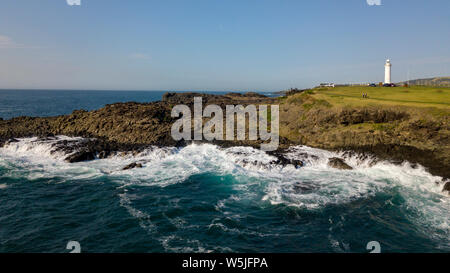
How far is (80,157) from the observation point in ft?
90.6

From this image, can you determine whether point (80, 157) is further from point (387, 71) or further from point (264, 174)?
point (387, 71)

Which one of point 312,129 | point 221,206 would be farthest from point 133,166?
point 312,129

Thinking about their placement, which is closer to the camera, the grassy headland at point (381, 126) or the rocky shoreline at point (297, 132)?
the grassy headland at point (381, 126)

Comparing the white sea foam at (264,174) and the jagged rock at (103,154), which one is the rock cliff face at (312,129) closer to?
the jagged rock at (103,154)

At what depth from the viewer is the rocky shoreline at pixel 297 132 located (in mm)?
25188

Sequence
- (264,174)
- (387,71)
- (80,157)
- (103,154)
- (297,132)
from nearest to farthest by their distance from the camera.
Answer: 1. (264,174)
2. (80,157)
3. (103,154)
4. (297,132)
5. (387,71)

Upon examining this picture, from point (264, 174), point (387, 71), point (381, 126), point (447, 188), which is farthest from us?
point (387, 71)

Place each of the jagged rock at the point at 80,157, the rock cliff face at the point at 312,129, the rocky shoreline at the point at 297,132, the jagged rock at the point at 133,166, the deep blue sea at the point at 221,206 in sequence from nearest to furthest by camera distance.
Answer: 1. the deep blue sea at the point at 221,206
2. the rocky shoreline at the point at 297,132
3. the rock cliff face at the point at 312,129
4. the jagged rock at the point at 133,166
5. the jagged rock at the point at 80,157

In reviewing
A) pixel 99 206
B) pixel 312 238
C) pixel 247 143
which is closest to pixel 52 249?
pixel 99 206

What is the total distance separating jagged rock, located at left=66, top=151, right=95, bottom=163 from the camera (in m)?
27.4

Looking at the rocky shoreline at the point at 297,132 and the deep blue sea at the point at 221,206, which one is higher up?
the rocky shoreline at the point at 297,132

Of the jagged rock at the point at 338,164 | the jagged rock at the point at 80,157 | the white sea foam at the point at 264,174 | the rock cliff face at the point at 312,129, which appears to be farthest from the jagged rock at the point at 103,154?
the jagged rock at the point at 338,164

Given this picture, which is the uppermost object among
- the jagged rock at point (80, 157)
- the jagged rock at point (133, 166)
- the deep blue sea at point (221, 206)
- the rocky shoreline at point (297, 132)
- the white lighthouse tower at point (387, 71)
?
the white lighthouse tower at point (387, 71)

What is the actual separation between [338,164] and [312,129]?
879 centimetres
